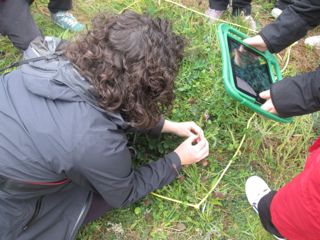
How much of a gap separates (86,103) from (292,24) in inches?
49.5

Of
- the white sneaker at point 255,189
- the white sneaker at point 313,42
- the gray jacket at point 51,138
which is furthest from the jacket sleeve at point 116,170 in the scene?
the white sneaker at point 313,42

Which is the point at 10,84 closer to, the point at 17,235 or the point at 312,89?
the point at 17,235

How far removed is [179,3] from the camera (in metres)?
2.95

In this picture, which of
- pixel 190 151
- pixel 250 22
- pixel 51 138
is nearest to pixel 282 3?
pixel 250 22

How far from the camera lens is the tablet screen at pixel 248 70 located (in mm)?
1979

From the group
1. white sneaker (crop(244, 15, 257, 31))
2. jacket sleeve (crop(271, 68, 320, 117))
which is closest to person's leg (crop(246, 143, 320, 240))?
jacket sleeve (crop(271, 68, 320, 117))

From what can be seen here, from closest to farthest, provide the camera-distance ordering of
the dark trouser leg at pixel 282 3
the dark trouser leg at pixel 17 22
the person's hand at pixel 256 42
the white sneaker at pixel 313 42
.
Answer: the person's hand at pixel 256 42 < the dark trouser leg at pixel 17 22 < the white sneaker at pixel 313 42 < the dark trouser leg at pixel 282 3

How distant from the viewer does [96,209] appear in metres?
1.93

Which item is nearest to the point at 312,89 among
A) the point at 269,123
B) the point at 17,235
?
the point at 269,123

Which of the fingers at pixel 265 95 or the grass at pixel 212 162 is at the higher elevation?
the fingers at pixel 265 95

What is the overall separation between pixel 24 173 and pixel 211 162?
1.05 m

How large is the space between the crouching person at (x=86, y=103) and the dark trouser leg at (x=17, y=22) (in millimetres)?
901

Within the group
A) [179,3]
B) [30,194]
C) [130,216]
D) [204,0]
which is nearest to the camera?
[30,194]

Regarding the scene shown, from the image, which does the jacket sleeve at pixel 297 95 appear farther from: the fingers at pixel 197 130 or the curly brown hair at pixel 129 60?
the curly brown hair at pixel 129 60
